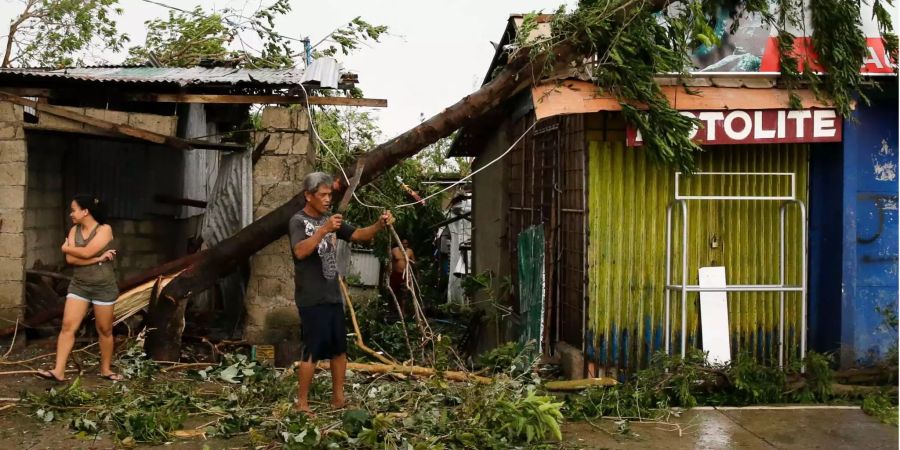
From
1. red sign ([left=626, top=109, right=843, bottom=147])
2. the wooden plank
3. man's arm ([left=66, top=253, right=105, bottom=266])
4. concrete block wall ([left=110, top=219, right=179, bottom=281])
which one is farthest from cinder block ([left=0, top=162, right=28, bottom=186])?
red sign ([left=626, top=109, right=843, bottom=147])

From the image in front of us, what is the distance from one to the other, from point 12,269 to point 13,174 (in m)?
0.94

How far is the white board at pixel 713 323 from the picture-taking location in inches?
302

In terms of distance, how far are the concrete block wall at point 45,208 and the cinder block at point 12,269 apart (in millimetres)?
502

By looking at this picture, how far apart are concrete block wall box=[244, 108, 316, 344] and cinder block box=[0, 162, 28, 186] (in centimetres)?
231

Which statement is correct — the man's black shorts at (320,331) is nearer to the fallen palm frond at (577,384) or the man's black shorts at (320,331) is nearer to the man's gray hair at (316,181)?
the man's gray hair at (316,181)

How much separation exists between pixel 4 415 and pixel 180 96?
3.52m

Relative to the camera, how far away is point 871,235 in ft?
25.3

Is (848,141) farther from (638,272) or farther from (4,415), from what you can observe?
(4,415)

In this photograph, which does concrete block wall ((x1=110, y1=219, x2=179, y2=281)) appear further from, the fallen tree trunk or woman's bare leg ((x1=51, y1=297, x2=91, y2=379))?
the fallen tree trunk

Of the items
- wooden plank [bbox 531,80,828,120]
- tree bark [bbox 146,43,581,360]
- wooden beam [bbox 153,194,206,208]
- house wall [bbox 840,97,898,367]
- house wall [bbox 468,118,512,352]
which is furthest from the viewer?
wooden beam [bbox 153,194,206,208]

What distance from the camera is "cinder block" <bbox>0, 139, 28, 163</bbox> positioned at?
8.62m

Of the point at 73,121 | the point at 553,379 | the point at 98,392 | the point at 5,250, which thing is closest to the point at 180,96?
the point at 73,121

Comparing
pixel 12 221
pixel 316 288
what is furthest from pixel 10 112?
pixel 316 288

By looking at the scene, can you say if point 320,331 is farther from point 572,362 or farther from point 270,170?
point 270,170
